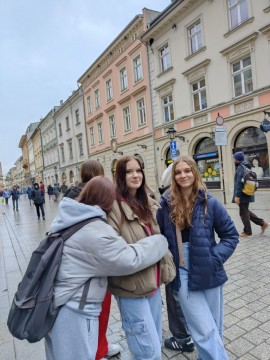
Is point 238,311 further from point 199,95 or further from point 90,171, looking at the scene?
point 199,95

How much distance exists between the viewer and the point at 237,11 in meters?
13.9

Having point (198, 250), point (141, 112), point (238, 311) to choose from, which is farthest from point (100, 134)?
point (198, 250)

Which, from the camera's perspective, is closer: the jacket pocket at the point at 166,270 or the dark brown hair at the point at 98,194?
the dark brown hair at the point at 98,194

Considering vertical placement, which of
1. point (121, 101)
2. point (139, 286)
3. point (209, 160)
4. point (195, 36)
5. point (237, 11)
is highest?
point (195, 36)

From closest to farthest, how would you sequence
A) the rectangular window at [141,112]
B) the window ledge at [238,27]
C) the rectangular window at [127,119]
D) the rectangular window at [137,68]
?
the window ledge at [238,27]
the rectangular window at [137,68]
the rectangular window at [141,112]
the rectangular window at [127,119]

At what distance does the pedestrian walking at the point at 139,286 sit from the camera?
176 centimetres

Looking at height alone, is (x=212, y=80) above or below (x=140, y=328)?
above

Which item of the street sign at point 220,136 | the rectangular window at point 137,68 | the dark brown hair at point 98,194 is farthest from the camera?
the rectangular window at point 137,68

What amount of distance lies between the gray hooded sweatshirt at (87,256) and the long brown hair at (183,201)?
566mm

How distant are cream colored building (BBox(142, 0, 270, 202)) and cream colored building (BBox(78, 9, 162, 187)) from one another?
1124 mm

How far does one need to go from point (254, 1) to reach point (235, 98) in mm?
4243

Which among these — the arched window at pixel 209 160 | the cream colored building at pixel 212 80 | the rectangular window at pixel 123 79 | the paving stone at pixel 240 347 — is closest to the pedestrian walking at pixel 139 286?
the paving stone at pixel 240 347

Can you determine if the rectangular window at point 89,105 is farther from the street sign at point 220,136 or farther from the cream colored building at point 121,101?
the street sign at point 220,136

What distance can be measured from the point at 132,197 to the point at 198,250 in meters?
0.59
